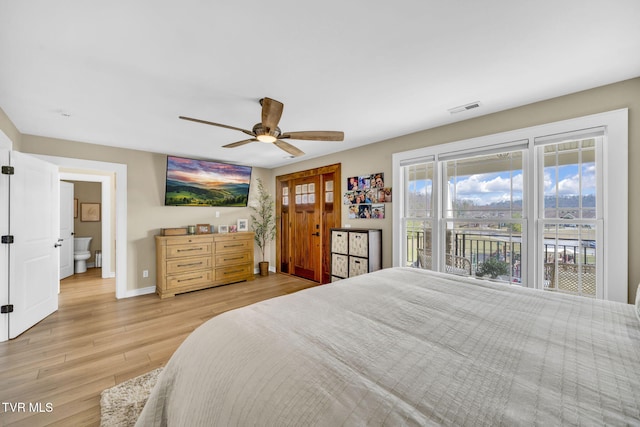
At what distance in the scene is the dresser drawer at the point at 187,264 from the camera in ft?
13.6

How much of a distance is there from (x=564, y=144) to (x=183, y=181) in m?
5.24

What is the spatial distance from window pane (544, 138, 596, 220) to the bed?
4.36 ft

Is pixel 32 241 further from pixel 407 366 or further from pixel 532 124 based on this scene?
pixel 532 124

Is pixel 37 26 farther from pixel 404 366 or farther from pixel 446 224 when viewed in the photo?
pixel 446 224

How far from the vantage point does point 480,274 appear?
2955mm

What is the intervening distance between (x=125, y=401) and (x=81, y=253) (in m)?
5.53

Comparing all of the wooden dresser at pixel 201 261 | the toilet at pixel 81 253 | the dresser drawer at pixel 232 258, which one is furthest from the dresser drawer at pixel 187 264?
the toilet at pixel 81 253

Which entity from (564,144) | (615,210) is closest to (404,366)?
(615,210)

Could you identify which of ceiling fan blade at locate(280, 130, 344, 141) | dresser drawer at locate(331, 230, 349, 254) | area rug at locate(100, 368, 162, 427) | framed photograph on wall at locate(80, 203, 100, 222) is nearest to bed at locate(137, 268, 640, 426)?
area rug at locate(100, 368, 162, 427)

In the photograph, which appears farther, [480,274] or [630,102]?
[480,274]

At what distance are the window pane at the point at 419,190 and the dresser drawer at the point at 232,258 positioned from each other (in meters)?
3.17

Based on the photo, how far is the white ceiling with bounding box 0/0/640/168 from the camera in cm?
140

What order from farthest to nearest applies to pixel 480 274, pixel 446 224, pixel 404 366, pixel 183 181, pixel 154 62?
pixel 183 181, pixel 446 224, pixel 480 274, pixel 154 62, pixel 404 366

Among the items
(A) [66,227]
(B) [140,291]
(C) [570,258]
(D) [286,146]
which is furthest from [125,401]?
(A) [66,227]
